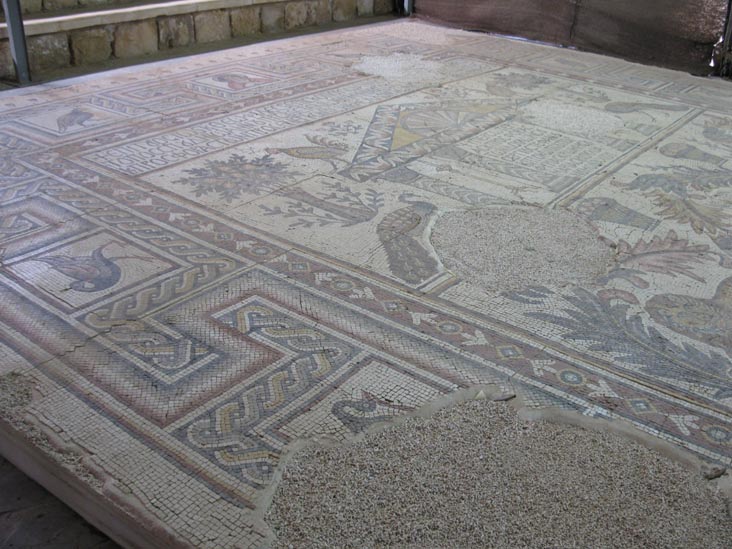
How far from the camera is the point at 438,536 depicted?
1.19 meters

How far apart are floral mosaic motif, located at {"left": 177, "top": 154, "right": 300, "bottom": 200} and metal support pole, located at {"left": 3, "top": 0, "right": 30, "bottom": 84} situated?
168 centimetres

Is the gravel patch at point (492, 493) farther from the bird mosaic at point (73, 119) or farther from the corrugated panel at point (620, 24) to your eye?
the corrugated panel at point (620, 24)

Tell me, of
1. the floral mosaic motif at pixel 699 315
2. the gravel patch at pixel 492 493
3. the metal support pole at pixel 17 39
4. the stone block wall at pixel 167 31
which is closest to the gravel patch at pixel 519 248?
the floral mosaic motif at pixel 699 315

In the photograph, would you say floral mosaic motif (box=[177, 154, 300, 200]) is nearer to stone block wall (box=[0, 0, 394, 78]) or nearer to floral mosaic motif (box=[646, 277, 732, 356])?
floral mosaic motif (box=[646, 277, 732, 356])

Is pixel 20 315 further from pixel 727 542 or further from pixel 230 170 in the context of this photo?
pixel 727 542

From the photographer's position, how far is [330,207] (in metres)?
2.49

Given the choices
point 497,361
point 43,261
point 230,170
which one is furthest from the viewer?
point 230,170

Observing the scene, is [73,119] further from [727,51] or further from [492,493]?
[727,51]

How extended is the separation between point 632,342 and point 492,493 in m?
0.73

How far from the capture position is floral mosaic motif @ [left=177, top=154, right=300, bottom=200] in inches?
102

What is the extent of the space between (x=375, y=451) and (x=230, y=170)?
168 cm

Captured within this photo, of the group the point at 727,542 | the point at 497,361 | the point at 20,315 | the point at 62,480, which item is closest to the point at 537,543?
the point at 727,542

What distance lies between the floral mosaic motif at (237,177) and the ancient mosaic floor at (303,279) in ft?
0.04

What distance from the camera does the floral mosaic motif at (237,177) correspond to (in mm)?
2594
